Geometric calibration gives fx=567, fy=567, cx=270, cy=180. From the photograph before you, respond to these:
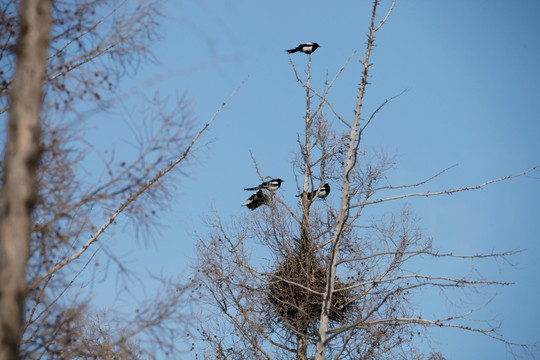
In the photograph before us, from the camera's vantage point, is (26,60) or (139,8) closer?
(26,60)

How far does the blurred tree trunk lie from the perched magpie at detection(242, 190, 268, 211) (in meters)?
9.67

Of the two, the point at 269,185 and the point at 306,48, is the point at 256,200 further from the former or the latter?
the point at 306,48

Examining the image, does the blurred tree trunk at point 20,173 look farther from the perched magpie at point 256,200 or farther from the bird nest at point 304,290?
the perched magpie at point 256,200

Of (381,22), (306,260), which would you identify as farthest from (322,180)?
(381,22)

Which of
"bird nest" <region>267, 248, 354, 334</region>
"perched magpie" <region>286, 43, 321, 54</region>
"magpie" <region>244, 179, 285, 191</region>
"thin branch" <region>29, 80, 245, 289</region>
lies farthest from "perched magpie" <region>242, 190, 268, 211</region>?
"thin branch" <region>29, 80, 245, 289</region>

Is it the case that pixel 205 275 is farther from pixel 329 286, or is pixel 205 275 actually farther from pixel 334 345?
pixel 329 286

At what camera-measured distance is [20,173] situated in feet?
8.69

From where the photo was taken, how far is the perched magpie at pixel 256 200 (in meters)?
12.8

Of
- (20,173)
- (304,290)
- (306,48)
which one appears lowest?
(20,173)

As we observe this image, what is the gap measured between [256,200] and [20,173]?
1079cm

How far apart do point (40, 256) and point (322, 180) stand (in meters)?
Result: 9.33

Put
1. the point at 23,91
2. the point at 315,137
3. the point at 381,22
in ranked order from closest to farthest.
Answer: the point at 23,91, the point at 381,22, the point at 315,137

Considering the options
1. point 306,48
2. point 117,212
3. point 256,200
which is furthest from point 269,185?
point 117,212

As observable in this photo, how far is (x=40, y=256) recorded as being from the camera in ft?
12.4
